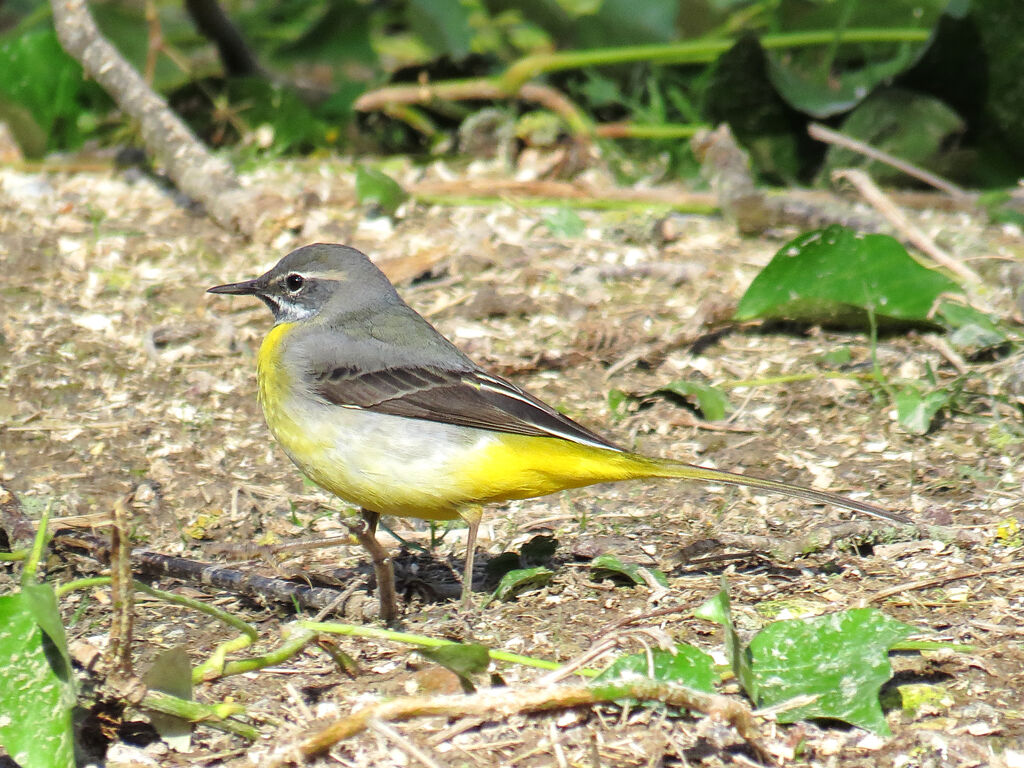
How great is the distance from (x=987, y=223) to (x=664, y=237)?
6.24 ft

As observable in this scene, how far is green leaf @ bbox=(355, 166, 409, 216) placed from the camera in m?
7.12

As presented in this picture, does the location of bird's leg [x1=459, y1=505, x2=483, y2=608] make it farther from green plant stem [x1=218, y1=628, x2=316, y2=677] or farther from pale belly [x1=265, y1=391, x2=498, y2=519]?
green plant stem [x1=218, y1=628, x2=316, y2=677]

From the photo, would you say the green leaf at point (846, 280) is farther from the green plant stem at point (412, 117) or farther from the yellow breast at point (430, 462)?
the green plant stem at point (412, 117)

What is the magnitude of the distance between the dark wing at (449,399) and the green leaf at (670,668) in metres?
1.09

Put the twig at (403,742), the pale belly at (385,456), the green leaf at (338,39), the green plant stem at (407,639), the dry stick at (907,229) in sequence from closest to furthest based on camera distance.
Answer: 1. the twig at (403,742)
2. the green plant stem at (407,639)
3. the pale belly at (385,456)
4. the dry stick at (907,229)
5. the green leaf at (338,39)

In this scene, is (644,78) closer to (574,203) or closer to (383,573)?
(574,203)

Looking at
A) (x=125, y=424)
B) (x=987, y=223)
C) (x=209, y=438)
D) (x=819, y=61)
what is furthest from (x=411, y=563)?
(x=819, y=61)

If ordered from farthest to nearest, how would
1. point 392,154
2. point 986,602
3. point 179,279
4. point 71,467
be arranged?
point 392,154, point 179,279, point 71,467, point 986,602

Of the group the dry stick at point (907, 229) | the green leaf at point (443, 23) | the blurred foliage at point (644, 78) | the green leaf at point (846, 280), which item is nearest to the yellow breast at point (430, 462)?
the green leaf at point (846, 280)

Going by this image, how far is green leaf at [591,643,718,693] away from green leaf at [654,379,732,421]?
7.27ft

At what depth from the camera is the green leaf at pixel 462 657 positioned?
328cm

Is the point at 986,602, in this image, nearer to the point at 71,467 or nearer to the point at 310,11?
the point at 71,467

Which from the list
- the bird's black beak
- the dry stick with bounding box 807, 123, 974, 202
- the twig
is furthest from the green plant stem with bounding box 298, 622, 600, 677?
the dry stick with bounding box 807, 123, 974, 202

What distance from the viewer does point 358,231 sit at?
23.7ft
